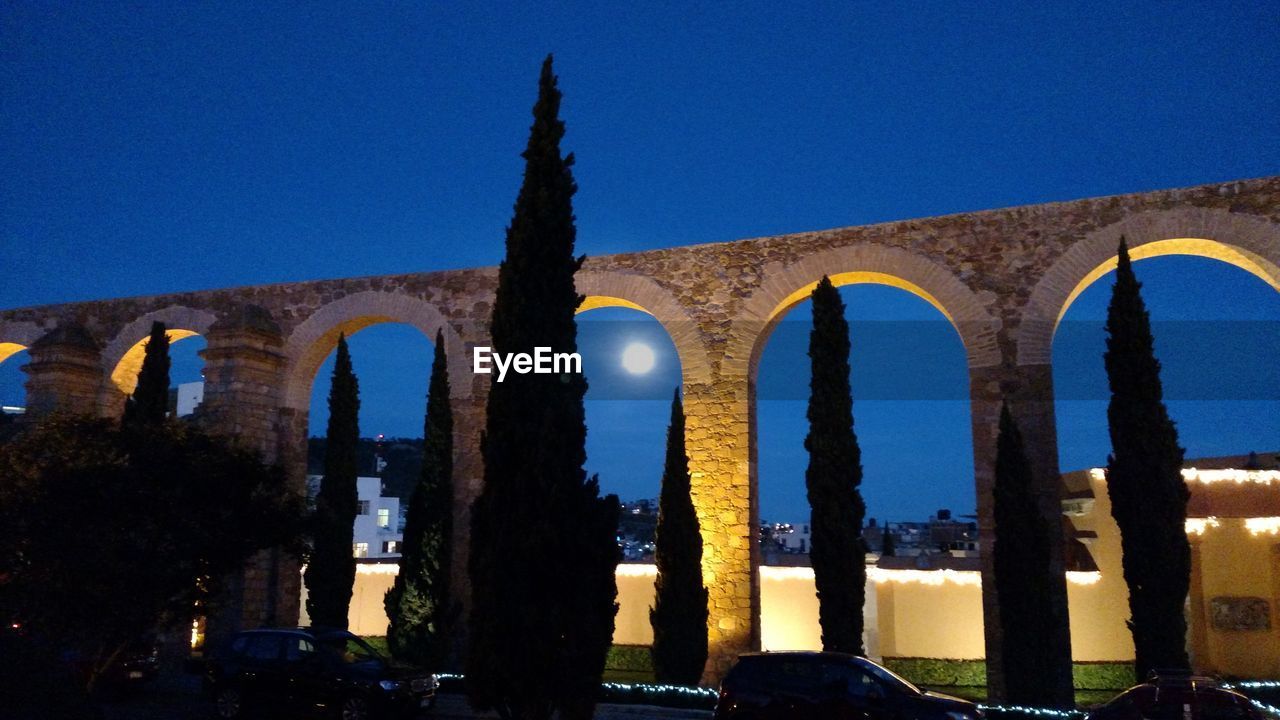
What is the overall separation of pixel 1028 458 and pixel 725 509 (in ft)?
13.4

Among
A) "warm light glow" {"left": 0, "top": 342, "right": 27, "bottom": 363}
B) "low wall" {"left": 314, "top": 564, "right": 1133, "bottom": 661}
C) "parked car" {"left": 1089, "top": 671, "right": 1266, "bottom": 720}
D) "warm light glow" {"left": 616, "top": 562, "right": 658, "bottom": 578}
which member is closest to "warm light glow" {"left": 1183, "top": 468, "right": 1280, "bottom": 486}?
"low wall" {"left": 314, "top": 564, "right": 1133, "bottom": 661}

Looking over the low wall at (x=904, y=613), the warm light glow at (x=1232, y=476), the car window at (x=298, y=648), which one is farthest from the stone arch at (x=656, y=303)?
the warm light glow at (x=1232, y=476)

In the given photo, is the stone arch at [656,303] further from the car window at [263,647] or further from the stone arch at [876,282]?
the car window at [263,647]

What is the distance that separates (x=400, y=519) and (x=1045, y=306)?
44.6m

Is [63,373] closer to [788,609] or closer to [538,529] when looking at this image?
[538,529]

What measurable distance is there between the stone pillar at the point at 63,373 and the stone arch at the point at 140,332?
242mm

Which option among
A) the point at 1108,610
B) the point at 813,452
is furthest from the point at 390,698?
the point at 1108,610

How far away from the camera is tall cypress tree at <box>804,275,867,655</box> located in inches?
457

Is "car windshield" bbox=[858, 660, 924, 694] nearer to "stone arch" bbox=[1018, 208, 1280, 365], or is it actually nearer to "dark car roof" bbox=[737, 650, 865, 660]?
"dark car roof" bbox=[737, 650, 865, 660]

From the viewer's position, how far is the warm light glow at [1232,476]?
15539 millimetres

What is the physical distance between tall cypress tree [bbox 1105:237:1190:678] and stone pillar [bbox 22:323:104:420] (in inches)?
635

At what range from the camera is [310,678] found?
33.0 feet

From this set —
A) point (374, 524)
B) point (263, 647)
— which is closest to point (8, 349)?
point (263, 647)

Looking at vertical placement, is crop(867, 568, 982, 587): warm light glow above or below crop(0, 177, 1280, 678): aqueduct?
below
